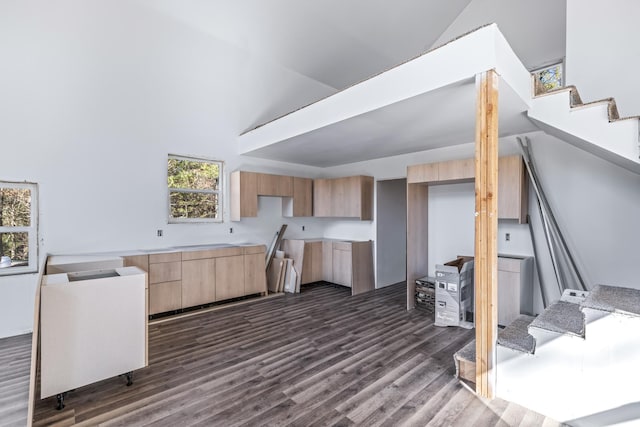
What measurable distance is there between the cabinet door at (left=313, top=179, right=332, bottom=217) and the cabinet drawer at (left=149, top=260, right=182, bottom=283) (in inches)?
119

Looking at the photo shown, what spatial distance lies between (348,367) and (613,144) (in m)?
3.21

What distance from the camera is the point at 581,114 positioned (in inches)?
109

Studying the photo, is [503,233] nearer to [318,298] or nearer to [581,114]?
[581,114]

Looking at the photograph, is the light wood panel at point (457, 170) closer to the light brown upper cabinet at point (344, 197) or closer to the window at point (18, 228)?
the light brown upper cabinet at point (344, 197)

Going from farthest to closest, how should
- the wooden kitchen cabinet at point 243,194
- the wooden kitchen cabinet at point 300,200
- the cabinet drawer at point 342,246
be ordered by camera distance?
the wooden kitchen cabinet at point 300,200, the cabinet drawer at point 342,246, the wooden kitchen cabinet at point 243,194

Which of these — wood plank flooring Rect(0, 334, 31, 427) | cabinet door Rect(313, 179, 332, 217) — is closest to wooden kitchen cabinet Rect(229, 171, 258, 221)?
cabinet door Rect(313, 179, 332, 217)

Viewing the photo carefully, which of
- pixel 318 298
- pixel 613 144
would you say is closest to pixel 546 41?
pixel 613 144

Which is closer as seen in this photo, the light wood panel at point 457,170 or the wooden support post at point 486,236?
the wooden support post at point 486,236

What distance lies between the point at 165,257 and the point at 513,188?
16.5 feet

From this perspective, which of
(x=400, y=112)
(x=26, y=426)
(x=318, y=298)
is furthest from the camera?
(x=318, y=298)

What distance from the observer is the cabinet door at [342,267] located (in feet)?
19.0

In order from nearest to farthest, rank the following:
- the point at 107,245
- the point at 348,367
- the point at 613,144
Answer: the point at 613,144 → the point at 348,367 → the point at 107,245

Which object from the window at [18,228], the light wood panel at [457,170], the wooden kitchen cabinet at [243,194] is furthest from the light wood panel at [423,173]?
the window at [18,228]

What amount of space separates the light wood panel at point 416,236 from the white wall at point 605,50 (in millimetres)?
2315
